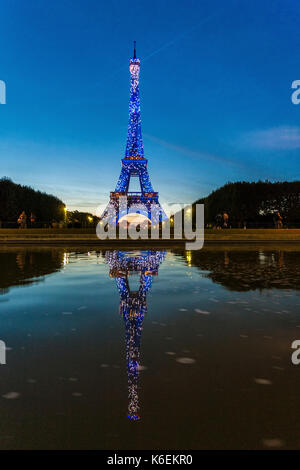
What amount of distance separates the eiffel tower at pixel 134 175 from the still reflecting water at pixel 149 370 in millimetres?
52928

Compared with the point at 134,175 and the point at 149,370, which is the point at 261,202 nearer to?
the point at 134,175

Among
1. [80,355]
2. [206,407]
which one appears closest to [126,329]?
[80,355]

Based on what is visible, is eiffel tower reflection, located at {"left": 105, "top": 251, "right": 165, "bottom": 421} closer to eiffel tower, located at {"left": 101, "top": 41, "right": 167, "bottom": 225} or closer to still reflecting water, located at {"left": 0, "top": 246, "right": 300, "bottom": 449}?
still reflecting water, located at {"left": 0, "top": 246, "right": 300, "bottom": 449}

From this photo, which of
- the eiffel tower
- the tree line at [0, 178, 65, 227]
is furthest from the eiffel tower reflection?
the eiffel tower

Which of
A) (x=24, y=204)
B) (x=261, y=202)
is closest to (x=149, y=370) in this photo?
(x=261, y=202)

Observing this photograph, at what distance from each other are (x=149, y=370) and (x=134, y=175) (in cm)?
6384

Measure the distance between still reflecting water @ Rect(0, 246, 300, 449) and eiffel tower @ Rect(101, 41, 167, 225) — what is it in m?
52.9

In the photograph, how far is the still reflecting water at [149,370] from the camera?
98.3 inches

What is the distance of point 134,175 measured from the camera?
66188 mm

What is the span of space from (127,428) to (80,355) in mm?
1539

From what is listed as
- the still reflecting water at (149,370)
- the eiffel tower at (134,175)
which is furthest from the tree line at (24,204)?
the still reflecting water at (149,370)

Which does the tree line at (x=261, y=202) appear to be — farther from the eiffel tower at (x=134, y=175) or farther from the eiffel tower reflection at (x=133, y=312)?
the eiffel tower reflection at (x=133, y=312)
